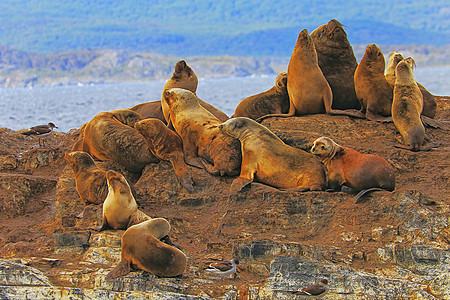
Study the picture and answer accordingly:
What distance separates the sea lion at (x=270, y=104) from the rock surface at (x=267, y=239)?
1336mm

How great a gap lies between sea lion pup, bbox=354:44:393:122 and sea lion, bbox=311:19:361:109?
42 cm

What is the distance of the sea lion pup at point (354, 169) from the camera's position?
652cm

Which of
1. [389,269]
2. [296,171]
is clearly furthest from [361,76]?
[389,269]

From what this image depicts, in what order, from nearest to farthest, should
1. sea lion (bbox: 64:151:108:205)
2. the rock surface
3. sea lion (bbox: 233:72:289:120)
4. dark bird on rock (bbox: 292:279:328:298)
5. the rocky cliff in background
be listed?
1. dark bird on rock (bbox: 292:279:328:298)
2. the rock surface
3. sea lion (bbox: 64:151:108:205)
4. sea lion (bbox: 233:72:289:120)
5. the rocky cliff in background

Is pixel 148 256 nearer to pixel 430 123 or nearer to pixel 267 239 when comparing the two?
pixel 267 239

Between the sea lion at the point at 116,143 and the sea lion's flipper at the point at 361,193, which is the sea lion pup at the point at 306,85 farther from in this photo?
the sea lion's flipper at the point at 361,193

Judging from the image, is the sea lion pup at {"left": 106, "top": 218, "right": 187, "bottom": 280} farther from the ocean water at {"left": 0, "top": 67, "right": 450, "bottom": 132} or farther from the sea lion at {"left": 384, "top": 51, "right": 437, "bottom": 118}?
the ocean water at {"left": 0, "top": 67, "right": 450, "bottom": 132}

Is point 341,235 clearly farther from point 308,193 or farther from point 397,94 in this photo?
point 397,94

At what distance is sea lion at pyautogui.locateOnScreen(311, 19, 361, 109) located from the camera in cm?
952

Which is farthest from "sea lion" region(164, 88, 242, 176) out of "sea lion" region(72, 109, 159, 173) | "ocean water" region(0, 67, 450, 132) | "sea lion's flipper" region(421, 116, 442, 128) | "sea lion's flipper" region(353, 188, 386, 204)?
"ocean water" region(0, 67, 450, 132)

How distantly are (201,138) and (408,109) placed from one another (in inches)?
110

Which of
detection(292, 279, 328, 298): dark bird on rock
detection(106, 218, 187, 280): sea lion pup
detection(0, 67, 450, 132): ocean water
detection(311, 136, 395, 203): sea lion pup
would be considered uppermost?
detection(311, 136, 395, 203): sea lion pup

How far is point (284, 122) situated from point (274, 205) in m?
2.01

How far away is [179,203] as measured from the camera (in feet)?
23.6
